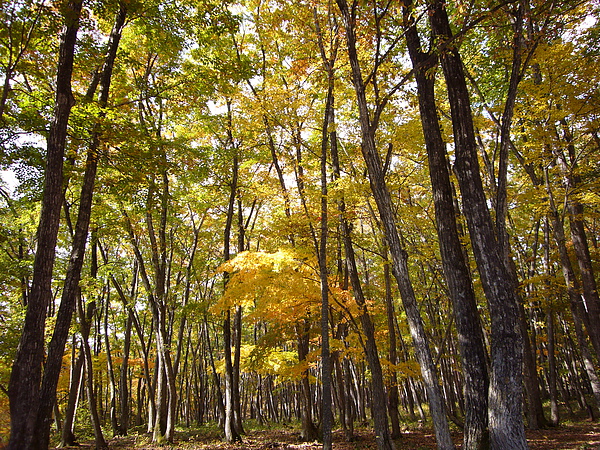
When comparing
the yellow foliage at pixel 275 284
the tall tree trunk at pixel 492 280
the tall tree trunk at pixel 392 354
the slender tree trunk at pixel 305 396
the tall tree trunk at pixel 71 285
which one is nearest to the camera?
the tall tree trunk at pixel 492 280

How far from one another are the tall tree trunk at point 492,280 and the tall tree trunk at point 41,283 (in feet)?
20.8

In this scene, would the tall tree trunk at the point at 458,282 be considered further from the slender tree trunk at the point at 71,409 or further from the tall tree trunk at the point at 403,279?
the slender tree trunk at the point at 71,409

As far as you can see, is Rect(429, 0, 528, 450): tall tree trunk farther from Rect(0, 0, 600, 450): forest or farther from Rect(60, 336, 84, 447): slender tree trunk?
Rect(60, 336, 84, 447): slender tree trunk

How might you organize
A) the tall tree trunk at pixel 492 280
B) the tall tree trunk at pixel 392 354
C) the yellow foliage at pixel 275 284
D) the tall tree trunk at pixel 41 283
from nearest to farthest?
the tall tree trunk at pixel 492 280
the tall tree trunk at pixel 41 283
the yellow foliage at pixel 275 284
the tall tree trunk at pixel 392 354

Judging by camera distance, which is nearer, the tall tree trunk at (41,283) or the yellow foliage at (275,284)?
the tall tree trunk at (41,283)

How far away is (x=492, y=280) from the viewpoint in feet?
→ 16.9

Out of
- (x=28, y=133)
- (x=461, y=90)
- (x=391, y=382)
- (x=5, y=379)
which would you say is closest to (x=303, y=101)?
(x=461, y=90)

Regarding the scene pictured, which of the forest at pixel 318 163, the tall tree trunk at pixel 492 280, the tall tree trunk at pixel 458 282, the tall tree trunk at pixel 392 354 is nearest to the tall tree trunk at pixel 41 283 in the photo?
the forest at pixel 318 163

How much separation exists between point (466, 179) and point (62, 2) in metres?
7.43

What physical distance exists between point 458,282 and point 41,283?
6658 millimetres

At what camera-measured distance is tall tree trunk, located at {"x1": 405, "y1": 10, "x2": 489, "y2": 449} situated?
506 cm

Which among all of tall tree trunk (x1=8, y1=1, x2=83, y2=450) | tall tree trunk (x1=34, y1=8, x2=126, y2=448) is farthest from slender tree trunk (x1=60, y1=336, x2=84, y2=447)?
tall tree trunk (x1=8, y1=1, x2=83, y2=450)

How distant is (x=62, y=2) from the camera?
5.96 metres

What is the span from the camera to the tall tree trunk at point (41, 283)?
194 inches
